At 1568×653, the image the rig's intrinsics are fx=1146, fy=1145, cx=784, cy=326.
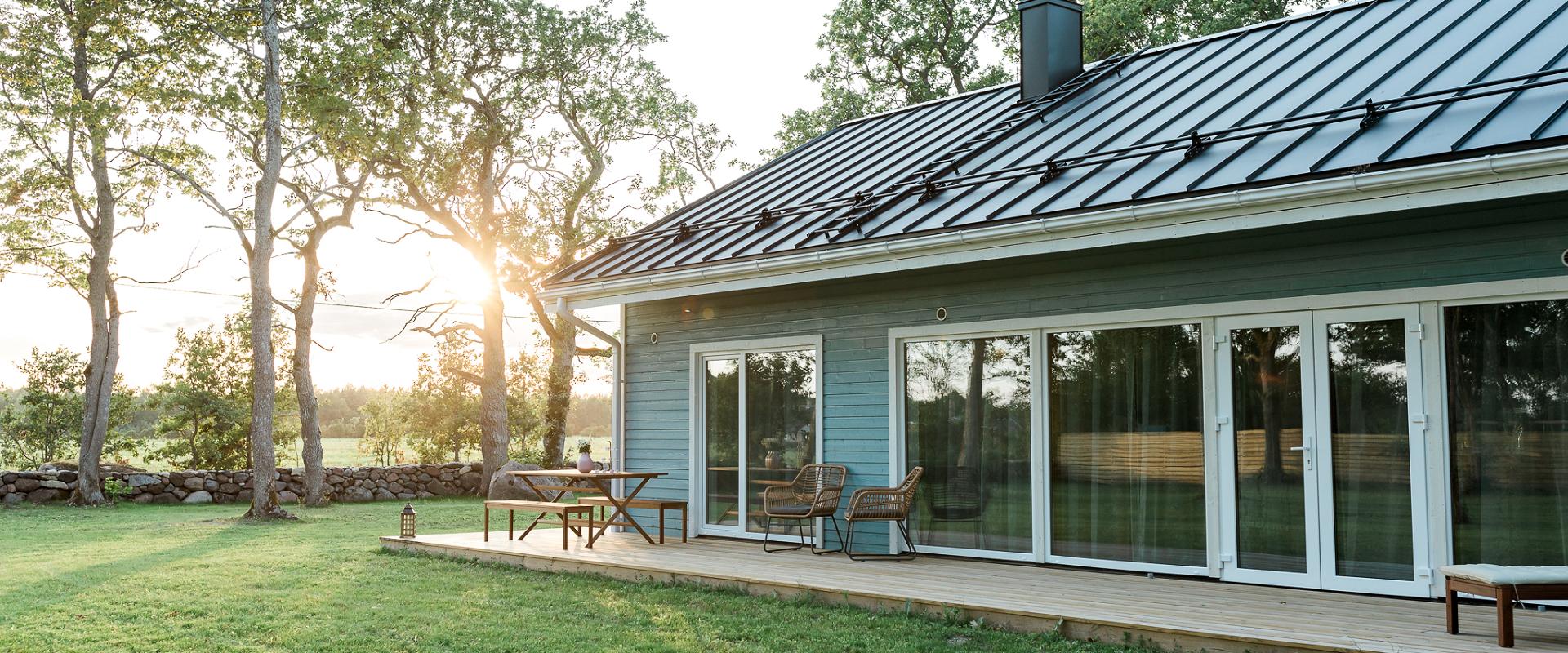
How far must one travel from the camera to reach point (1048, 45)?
412 inches

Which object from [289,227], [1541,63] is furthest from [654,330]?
[289,227]

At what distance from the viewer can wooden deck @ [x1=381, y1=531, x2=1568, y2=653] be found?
16.0 feet

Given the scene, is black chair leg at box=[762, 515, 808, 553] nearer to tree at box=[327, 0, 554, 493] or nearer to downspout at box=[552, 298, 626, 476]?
downspout at box=[552, 298, 626, 476]

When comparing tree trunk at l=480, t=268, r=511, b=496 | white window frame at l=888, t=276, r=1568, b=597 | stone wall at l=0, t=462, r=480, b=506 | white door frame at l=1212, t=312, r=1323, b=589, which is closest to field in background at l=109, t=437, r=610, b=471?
tree trunk at l=480, t=268, r=511, b=496

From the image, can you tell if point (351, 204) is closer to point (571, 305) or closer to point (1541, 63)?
point (571, 305)

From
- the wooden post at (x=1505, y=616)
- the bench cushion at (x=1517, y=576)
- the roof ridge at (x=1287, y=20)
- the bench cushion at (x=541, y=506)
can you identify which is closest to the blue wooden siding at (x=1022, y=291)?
the bench cushion at (x=541, y=506)

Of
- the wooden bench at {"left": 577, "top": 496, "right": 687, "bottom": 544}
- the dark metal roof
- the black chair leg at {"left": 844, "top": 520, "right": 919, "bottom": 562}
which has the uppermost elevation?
the dark metal roof

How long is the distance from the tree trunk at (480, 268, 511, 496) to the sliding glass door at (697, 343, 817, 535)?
10.9 metres

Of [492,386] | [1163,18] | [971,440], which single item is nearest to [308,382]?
[492,386]

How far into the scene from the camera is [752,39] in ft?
68.0

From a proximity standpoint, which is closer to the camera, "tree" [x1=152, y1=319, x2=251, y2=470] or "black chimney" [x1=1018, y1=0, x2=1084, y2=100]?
"black chimney" [x1=1018, y1=0, x2=1084, y2=100]

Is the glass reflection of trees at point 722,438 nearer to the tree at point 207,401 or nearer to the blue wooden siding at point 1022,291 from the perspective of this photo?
the blue wooden siding at point 1022,291

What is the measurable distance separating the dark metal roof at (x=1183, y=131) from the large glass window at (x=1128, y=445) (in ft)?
3.50

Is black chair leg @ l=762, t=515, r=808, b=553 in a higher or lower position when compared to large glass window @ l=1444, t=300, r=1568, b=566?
lower
